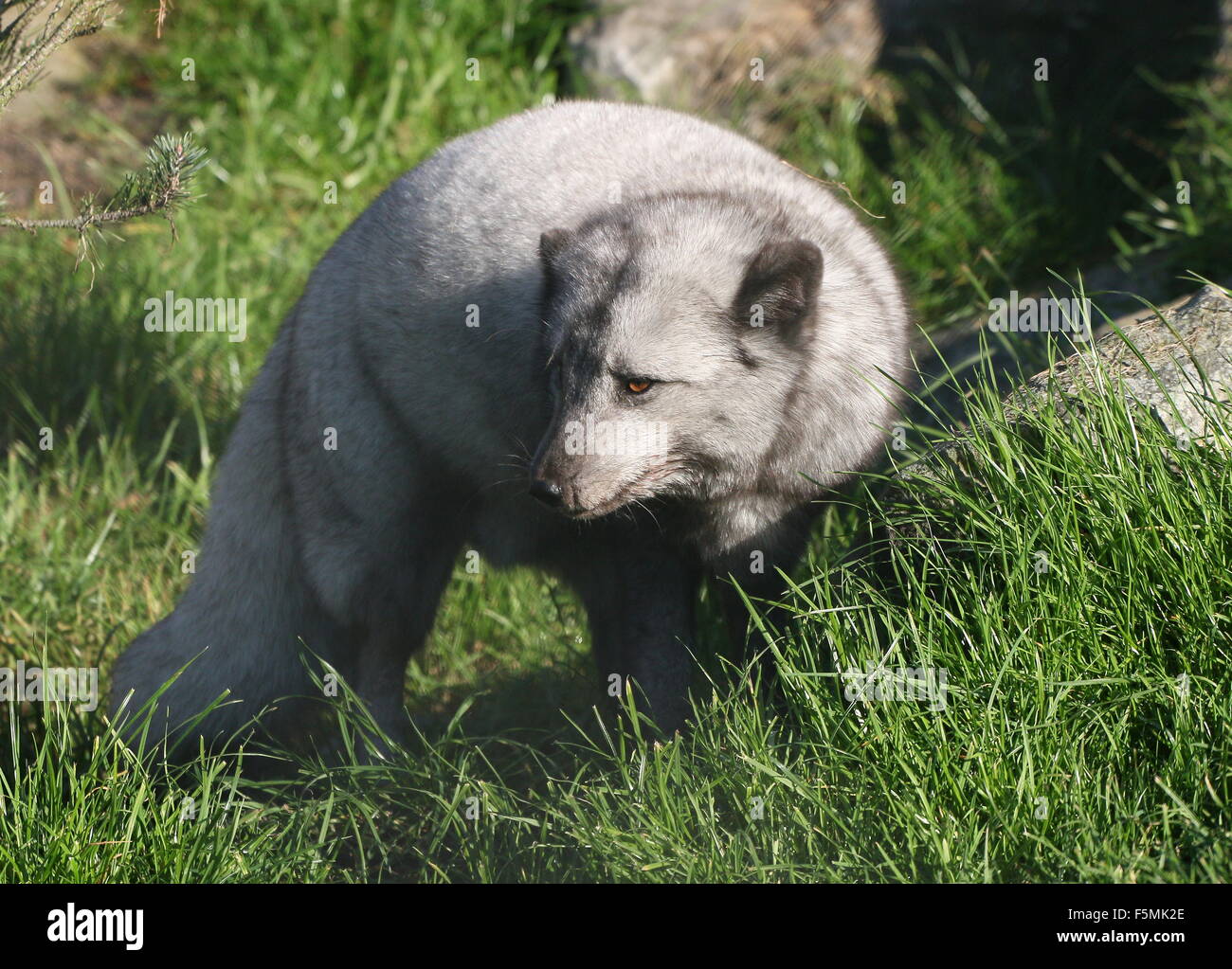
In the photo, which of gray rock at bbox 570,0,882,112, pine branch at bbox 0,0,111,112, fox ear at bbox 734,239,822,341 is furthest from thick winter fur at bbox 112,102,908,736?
gray rock at bbox 570,0,882,112

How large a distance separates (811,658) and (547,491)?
2.62ft

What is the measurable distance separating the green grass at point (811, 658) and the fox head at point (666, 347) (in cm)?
51

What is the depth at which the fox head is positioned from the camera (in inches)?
134

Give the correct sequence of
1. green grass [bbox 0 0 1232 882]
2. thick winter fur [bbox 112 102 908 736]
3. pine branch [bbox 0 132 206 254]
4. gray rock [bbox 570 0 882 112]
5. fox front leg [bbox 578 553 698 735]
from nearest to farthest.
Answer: green grass [bbox 0 0 1232 882] → pine branch [bbox 0 132 206 254] → thick winter fur [bbox 112 102 908 736] → fox front leg [bbox 578 553 698 735] → gray rock [bbox 570 0 882 112]

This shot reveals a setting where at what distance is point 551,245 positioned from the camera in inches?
139

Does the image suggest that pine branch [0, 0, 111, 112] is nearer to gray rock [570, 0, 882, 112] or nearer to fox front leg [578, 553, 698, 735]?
fox front leg [578, 553, 698, 735]

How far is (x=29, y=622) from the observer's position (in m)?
4.76

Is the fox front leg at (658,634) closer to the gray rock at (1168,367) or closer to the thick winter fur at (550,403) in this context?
the thick winter fur at (550,403)

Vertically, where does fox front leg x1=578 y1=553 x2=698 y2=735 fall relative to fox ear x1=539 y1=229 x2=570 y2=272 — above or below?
below

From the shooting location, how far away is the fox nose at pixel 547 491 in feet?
11.0

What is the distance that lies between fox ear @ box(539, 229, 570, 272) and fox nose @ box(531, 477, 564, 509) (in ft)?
2.04

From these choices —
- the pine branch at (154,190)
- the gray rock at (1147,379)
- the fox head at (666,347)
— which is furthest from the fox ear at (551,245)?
the gray rock at (1147,379)

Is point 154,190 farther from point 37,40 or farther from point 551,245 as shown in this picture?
point 551,245
